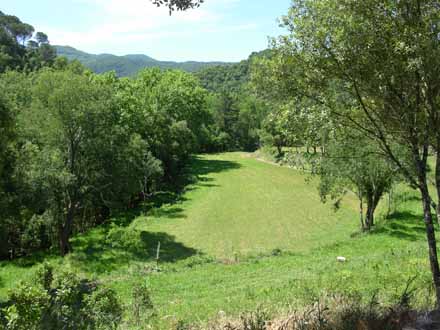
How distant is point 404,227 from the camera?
2359 centimetres

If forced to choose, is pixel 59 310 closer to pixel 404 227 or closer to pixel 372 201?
pixel 404 227

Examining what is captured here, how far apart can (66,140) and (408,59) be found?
913 inches

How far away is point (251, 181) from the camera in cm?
5431

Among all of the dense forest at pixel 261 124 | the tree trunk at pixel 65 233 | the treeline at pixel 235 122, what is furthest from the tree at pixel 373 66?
the treeline at pixel 235 122

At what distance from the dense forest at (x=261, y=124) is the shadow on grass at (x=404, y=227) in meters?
0.42

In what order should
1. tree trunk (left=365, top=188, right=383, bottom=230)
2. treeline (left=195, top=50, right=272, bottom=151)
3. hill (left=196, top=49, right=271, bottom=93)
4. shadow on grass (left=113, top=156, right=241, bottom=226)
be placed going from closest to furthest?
tree trunk (left=365, top=188, right=383, bottom=230), shadow on grass (left=113, top=156, right=241, bottom=226), treeline (left=195, top=50, right=272, bottom=151), hill (left=196, top=49, right=271, bottom=93)

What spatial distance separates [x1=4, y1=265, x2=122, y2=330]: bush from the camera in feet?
16.7

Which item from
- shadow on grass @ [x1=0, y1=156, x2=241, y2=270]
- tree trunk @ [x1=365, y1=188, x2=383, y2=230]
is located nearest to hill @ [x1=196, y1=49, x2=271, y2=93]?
shadow on grass @ [x1=0, y1=156, x2=241, y2=270]

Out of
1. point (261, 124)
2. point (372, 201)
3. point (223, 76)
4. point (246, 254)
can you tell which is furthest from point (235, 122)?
point (223, 76)

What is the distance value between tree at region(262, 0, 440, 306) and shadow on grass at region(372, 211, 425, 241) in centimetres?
1673

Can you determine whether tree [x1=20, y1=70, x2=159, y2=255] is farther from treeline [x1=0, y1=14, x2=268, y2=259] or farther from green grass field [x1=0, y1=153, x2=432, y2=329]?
green grass field [x1=0, y1=153, x2=432, y2=329]

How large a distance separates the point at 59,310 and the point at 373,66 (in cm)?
579

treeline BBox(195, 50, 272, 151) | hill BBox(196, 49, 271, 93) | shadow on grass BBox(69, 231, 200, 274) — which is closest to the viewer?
shadow on grass BBox(69, 231, 200, 274)

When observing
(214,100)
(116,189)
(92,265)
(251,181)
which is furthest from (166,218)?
(214,100)
